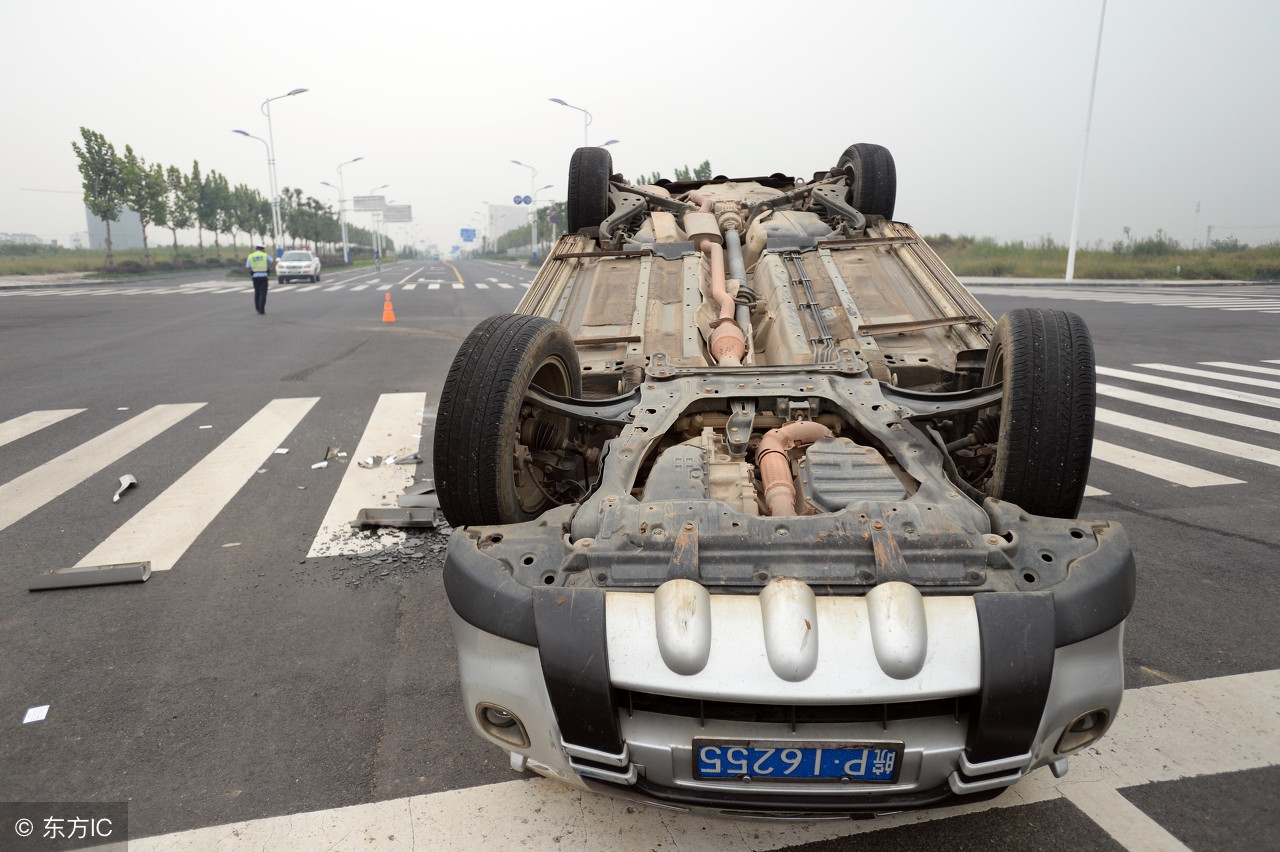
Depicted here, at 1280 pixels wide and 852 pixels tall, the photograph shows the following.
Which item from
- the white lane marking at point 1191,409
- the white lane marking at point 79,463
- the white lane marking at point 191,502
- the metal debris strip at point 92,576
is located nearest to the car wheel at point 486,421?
the metal debris strip at point 92,576

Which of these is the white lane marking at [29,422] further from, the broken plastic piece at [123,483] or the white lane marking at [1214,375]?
the white lane marking at [1214,375]

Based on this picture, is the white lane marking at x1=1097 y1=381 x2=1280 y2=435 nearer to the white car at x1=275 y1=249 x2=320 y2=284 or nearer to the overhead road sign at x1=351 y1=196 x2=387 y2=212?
the white car at x1=275 y1=249 x2=320 y2=284

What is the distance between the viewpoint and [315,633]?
339 cm

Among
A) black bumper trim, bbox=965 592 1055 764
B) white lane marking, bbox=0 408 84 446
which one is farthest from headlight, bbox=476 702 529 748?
white lane marking, bbox=0 408 84 446

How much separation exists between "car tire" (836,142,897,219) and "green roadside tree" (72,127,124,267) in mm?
39179

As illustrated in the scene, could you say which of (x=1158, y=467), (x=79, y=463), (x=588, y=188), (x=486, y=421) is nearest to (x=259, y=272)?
(x=79, y=463)

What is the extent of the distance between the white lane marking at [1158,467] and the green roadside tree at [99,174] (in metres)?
41.1

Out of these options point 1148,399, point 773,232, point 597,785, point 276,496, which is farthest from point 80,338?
point 1148,399

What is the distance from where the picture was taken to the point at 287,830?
228 centimetres

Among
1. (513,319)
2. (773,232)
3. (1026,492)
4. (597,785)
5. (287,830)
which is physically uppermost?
(773,232)

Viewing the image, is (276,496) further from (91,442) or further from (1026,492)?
(1026,492)

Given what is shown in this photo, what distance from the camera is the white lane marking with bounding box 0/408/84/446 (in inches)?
257

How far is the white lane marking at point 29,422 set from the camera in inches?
257

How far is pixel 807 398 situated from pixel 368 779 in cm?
217
